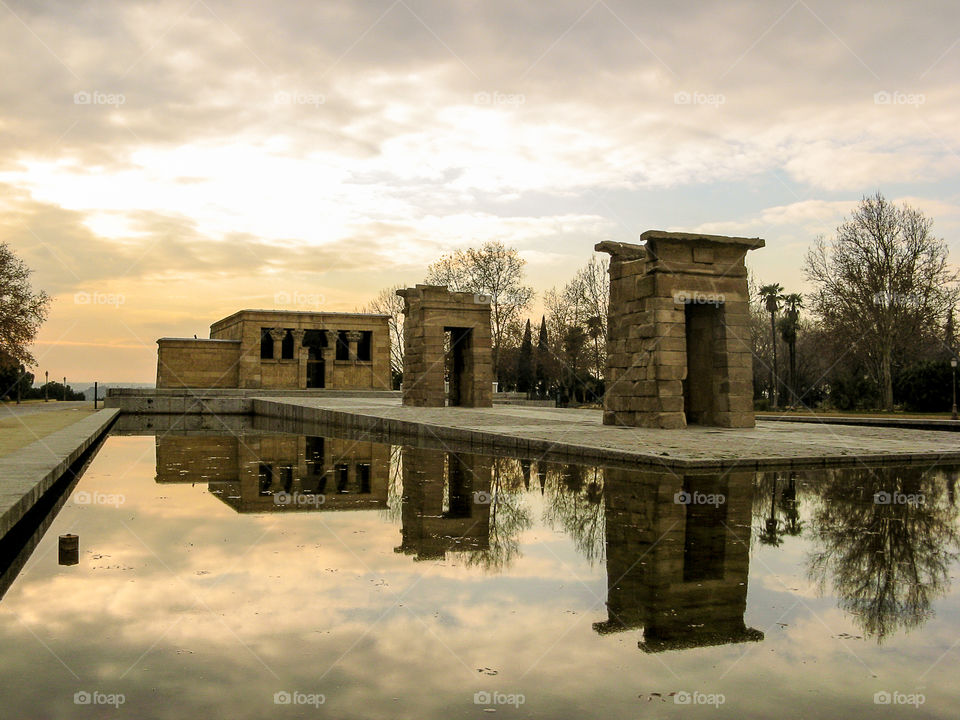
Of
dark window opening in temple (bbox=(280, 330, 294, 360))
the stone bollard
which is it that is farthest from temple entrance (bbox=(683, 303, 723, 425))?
dark window opening in temple (bbox=(280, 330, 294, 360))

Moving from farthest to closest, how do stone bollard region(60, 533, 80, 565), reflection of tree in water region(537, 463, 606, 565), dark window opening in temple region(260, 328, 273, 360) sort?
1. dark window opening in temple region(260, 328, 273, 360)
2. reflection of tree in water region(537, 463, 606, 565)
3. stone bollard region(60, 533, 80, 565)

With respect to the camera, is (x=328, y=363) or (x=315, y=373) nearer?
(x=328, y=363)

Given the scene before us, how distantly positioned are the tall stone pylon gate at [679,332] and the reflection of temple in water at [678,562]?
8067 mm

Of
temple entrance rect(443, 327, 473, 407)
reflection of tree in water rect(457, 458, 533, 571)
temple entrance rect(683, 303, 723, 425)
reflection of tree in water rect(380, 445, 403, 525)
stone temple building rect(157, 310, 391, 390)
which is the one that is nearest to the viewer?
reflection of tree in water rect(457, 458, 533, 571)

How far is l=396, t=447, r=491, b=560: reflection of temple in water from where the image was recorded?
6441mm

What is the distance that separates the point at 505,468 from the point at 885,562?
22.4 feet

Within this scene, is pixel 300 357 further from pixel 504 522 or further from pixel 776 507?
pixel 776 507

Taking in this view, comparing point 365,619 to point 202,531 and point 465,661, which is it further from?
point 202,531

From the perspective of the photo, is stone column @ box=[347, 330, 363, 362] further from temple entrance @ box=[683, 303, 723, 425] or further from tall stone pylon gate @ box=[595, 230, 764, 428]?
temple entrance @ box=[683, 303, 723, 425]

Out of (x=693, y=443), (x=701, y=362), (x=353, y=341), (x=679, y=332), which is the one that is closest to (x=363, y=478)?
(x=693, y=443)

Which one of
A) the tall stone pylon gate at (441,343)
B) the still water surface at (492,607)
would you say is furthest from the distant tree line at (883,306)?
the still water surface at (492,607)

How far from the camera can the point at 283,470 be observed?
38.8ft

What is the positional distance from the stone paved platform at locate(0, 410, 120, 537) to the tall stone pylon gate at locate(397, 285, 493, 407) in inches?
597

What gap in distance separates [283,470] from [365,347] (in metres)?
40.2
